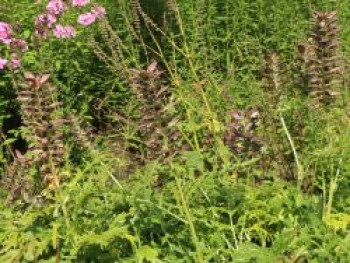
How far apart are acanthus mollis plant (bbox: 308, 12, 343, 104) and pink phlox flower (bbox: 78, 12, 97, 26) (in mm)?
2854

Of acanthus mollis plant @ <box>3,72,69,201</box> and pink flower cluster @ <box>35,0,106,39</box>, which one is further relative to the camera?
pink flower cluster @ <box>35,0,106,39</box>

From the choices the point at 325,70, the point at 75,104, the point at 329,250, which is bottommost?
the point at 75,104

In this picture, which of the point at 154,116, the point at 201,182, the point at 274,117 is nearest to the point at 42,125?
the point at 154,116

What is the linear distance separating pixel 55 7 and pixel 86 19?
12.7 inches

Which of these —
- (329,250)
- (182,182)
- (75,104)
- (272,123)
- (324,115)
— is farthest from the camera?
(75,104)

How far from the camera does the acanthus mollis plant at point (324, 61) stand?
10.6 feet

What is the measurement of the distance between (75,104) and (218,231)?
3208mm

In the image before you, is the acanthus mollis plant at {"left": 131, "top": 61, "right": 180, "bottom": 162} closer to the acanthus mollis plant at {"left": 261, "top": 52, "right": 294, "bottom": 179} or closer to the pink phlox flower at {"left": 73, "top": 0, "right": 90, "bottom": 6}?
the acanthus mollis plant at {"left": 261, "top": 52, "right": 294, "bottom": 179}

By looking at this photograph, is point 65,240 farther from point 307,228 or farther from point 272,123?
point 272,123

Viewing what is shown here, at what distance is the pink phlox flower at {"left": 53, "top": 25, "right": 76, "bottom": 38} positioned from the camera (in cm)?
556

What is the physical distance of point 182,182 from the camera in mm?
2844

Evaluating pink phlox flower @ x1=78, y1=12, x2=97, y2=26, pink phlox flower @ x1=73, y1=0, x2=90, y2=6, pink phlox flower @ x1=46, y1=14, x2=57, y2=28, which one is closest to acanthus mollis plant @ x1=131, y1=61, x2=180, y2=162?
pink phlox flower @ x1=46, y1=14, x2=57, y2=28

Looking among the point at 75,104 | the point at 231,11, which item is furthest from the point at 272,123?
the point at 231,11

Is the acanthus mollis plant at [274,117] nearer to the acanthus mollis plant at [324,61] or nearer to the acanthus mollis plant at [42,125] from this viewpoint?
the acanthus mollis plant at [324,61]
